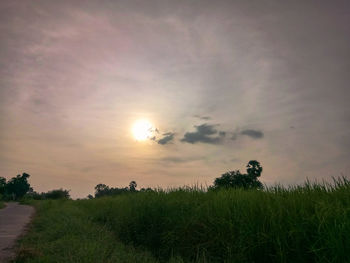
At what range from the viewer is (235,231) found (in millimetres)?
5969

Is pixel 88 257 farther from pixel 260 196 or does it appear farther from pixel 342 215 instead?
pixel 342 215

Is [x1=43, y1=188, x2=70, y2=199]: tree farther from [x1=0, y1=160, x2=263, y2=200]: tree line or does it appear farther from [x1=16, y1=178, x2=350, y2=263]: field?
[x1=16, y1=178, x2=350, y2=263]: field

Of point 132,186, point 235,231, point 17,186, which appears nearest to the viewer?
point 235,231

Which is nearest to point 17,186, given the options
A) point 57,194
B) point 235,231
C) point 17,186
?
point 17,186

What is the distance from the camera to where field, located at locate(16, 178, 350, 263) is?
15.7 ft

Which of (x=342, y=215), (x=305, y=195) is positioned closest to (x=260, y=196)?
→ (x=305, y=195)

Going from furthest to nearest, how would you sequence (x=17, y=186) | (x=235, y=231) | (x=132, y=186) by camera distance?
1. (x=17, y=186)
2. (x=132, y=186)
3. (x=235, y=231)

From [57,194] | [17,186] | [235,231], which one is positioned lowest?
[235,231]

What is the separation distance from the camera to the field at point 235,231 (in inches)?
188

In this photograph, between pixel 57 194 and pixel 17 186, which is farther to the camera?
pixel 17 186

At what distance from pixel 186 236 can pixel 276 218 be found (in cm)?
224

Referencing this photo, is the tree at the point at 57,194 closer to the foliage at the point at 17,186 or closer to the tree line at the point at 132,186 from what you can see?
the tree line at the point at 132,186

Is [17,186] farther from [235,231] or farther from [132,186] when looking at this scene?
[235,231]

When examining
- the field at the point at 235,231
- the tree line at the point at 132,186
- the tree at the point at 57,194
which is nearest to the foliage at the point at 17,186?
the tree line at the point at 132,186
